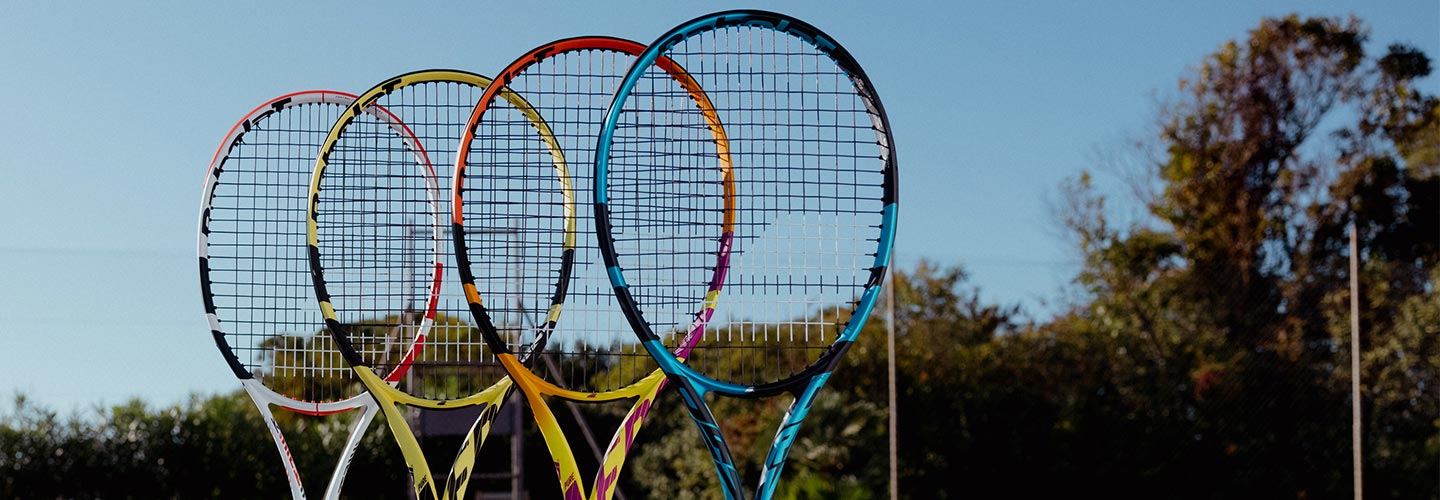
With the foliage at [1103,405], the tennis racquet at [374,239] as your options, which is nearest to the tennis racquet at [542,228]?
the tennis racquet at [374,239]

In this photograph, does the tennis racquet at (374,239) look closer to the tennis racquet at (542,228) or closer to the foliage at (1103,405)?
the tennis racquet at (542,228)

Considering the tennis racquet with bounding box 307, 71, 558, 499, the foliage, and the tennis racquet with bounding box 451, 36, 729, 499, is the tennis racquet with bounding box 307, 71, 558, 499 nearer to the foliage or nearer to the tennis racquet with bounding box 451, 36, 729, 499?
the tennis racquet with bounding box 451, 36, 729, 499

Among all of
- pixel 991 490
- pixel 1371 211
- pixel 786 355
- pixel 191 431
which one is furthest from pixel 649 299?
pixel 1371 211

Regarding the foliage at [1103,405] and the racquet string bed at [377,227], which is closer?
the racquet string bed at [377,227]

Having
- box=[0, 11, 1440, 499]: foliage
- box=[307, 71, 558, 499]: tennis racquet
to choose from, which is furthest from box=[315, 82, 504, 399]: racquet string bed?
box=[0, 11, 1440, 499]: foliage

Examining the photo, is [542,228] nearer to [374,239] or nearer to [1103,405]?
[374,239]

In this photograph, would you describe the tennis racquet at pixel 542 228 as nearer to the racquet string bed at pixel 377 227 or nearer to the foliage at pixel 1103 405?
the racquet string bed at pixel 377 227

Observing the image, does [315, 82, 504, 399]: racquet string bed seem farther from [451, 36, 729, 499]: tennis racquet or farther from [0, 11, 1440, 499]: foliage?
[0, 11, 1440, 499]: foliage

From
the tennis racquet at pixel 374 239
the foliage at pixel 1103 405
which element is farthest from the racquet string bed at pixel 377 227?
the foliage at pixel 1103 405

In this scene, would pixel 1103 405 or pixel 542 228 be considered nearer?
pixel 542 228

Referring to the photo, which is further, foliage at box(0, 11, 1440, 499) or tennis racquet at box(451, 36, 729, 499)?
foliage at box(0, 11, 1440, 499)

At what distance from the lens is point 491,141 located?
3398 millimetres

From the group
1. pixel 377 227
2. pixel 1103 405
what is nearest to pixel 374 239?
pixel 377 227

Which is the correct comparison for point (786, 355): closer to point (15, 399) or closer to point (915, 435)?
point (915, 435)
